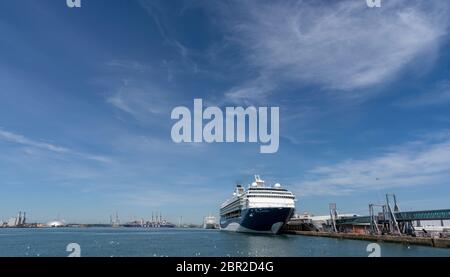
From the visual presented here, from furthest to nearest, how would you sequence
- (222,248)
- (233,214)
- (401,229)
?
(233,214), (401,229), (222,248)

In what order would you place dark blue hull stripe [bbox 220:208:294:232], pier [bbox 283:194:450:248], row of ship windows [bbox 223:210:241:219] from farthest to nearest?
row of ship windows [bbox 223:210:241:219], dark blue hull stripe [bbox 220:208:294:232], pier [bbox 283:194:450:248]

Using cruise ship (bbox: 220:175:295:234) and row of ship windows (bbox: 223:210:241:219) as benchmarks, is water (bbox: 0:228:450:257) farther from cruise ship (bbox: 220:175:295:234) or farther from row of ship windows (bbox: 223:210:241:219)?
row of ship windows (bbox: 223:210:241:219)

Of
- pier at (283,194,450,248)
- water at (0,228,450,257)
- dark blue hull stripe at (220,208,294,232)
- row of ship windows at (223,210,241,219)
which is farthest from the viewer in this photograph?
row of ship windows at (223,210,241,219)

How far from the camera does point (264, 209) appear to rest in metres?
79.7

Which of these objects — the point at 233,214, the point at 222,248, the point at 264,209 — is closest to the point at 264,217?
the point at 264,209

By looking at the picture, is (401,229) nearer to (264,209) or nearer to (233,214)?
(264,209)

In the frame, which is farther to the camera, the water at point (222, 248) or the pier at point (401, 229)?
the pier at point (401, 229)

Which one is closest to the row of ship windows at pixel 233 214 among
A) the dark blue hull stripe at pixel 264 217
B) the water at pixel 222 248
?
the dark blue hull stripe at pixel 264 217

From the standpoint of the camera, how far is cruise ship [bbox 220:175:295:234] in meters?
79.6

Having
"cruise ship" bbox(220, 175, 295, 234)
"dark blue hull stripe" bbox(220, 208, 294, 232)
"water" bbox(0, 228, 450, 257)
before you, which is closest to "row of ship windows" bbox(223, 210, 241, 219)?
"cruise ship" bbox(220, 175, 295, 234)

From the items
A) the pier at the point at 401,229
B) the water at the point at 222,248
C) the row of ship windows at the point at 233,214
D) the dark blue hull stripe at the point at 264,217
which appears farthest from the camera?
the row of ship windows at the point at 233,214

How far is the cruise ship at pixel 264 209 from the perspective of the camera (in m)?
79.6

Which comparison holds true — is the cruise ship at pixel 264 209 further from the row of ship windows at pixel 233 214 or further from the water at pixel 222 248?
the water at pixel 222 248
